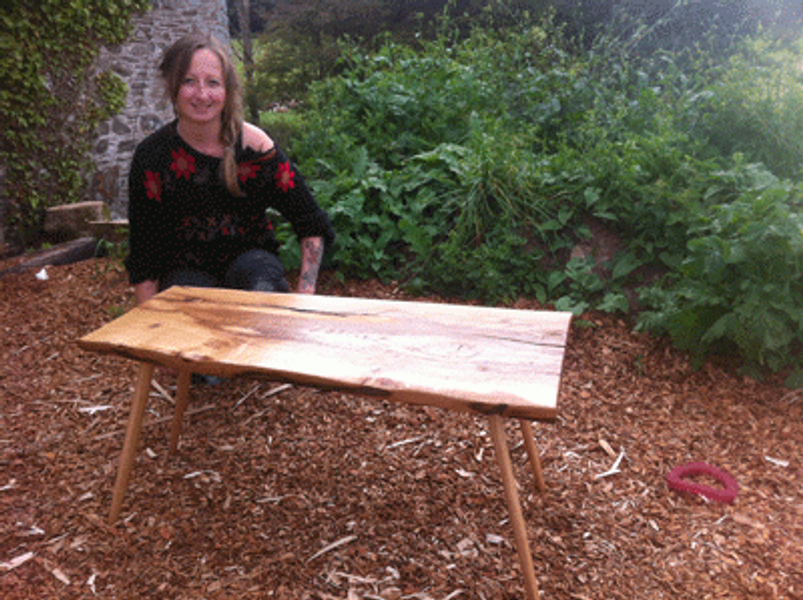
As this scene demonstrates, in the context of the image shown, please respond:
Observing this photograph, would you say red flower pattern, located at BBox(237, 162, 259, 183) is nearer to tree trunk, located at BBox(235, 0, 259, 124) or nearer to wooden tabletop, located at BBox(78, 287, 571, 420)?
wooden tabletop, located at BBox(78, 287, 571, 420)

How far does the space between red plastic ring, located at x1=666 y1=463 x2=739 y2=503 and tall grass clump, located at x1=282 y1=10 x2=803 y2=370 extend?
58 centimetres

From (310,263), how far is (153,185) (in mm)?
720

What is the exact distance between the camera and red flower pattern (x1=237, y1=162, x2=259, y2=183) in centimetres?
266

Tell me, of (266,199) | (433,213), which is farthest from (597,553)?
(433,213)

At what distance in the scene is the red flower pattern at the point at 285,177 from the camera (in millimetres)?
2740

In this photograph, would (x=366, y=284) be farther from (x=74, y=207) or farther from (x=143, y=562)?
(x=74, y=207)

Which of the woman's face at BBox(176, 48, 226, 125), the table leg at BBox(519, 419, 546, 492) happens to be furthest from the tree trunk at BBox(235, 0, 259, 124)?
the table leg at BBox(519, 419, 546, 492)

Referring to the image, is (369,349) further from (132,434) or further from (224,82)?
(224,82)

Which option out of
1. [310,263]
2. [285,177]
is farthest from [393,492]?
[285,177]

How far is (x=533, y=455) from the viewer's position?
217 cm

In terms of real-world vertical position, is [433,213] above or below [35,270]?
above

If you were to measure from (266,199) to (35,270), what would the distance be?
2429mm

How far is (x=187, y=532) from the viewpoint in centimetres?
209

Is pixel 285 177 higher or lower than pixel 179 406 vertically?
higher
